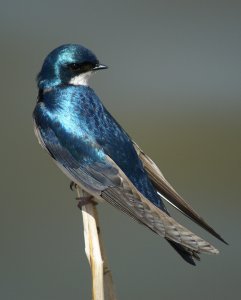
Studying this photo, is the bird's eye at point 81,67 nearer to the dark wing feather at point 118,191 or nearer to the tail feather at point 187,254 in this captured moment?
the dark wing feather at point 118,191

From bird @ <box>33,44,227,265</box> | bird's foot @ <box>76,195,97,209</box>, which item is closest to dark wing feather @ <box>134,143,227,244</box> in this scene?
bird @ <box>33,44,227,265</box>

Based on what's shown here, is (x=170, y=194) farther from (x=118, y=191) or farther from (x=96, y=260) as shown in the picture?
(x=96, y=260)

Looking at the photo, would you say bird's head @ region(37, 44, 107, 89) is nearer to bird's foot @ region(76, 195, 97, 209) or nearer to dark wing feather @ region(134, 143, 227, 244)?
dark wing feather @ region(134, 143, 227, 244)

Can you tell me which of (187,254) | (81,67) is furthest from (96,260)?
(81,67)

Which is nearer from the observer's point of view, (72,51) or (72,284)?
(72,51)

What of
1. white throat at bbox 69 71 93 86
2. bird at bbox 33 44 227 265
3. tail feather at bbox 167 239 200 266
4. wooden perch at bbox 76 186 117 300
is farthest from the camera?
white throat at bbox 69 71 93 86

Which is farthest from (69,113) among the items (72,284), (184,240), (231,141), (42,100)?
(231,141)

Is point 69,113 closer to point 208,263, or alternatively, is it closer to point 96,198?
point 96,198

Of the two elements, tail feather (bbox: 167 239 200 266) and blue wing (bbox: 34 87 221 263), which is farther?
blue wing (bbox: 34 87 221 263)
